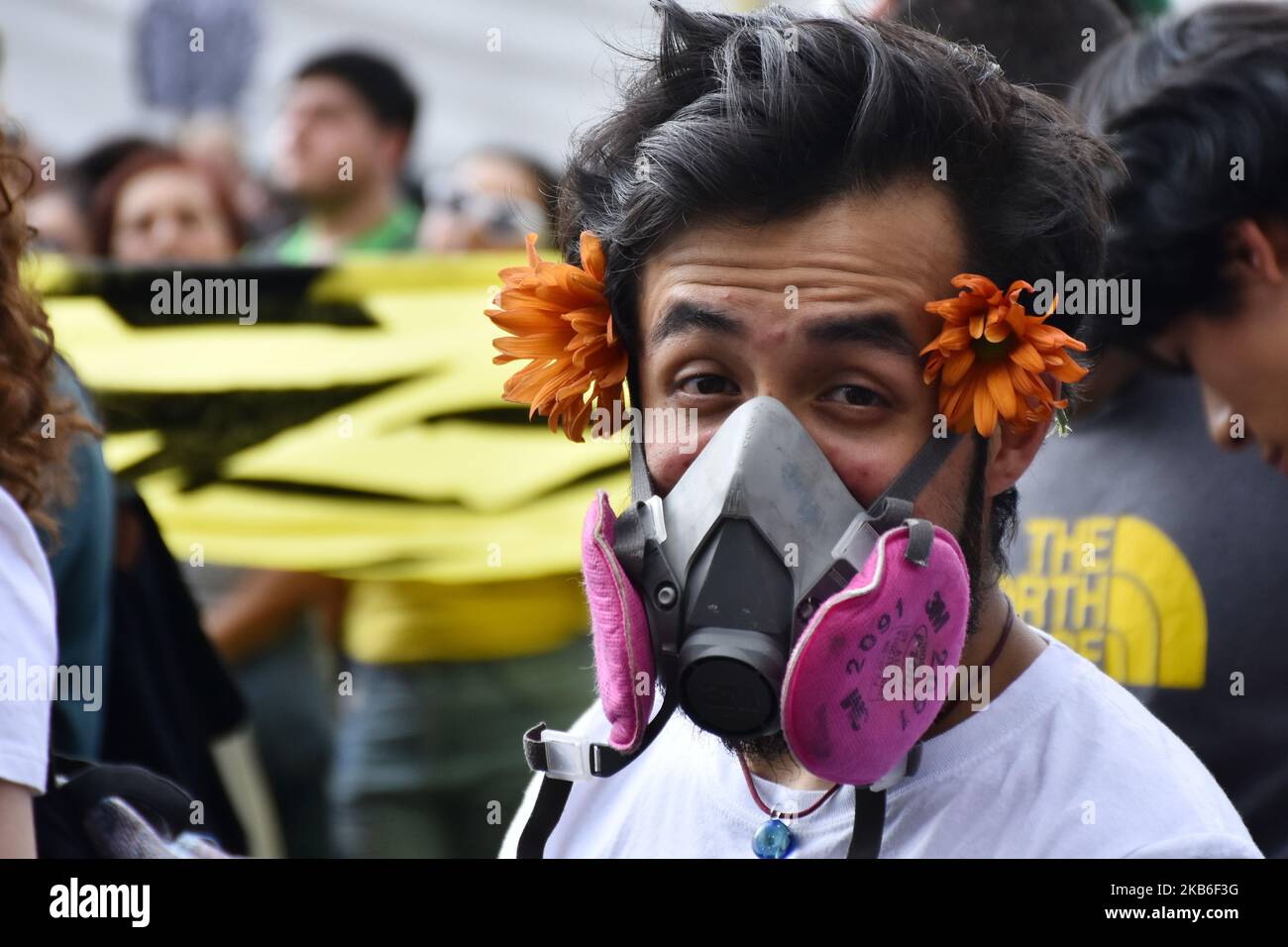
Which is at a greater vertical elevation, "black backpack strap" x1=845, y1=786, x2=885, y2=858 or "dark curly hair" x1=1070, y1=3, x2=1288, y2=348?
"dark curly hair" x1=1070, y1=3, x2=1288, y2=348

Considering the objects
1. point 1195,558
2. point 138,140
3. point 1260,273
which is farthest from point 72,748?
point 138,140

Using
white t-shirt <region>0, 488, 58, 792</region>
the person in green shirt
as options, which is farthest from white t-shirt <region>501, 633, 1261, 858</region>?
the person in green shirt

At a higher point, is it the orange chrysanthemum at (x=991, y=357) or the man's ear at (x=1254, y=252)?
the man's ear at (x=1254, y=252)

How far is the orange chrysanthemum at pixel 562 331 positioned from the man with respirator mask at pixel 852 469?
110 mm

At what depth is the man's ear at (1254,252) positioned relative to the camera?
2.97m

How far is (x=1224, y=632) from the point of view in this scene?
118 inches

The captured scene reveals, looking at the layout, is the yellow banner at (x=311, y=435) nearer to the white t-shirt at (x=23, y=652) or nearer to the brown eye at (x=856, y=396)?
the white t-shirt at (x=23, y=652)

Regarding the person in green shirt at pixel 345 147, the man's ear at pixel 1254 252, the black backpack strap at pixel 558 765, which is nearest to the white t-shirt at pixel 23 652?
the black backpack strap at pixel 558 765

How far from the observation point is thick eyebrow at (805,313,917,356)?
2.09 meters

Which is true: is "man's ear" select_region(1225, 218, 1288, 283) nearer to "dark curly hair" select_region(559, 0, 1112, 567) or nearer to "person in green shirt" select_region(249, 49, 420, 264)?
"dark curly hair" select_region(559, 0, 1112, 567)

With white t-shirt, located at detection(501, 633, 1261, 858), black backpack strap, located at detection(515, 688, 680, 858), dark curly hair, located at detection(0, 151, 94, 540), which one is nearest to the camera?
white t-shirt, located at detection(501, 633, 1261, 858)

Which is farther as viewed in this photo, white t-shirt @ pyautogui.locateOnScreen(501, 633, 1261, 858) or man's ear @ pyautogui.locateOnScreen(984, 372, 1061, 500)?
man's ear @ pyautogui.locateOnScreen(984, 372, 1061, 500)

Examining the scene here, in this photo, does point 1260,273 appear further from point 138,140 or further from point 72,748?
point 138,140

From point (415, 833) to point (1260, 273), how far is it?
266cm
